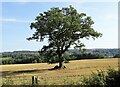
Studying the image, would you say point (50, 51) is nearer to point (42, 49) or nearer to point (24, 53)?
point (42, 49)

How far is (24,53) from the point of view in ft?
278

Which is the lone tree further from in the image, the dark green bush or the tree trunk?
the dark green bush

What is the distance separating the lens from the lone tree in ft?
181

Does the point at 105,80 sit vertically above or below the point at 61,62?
above

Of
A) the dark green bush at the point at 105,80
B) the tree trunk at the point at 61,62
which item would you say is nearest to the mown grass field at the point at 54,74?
the dark green bush at the point at 105,80

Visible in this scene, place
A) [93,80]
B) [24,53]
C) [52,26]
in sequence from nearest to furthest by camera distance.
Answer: [93,80] → [52,26] → [24,53]

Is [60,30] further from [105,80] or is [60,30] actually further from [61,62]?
[105,80]

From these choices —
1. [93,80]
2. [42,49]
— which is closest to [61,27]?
[42,49]

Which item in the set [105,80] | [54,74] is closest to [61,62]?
[54,74]

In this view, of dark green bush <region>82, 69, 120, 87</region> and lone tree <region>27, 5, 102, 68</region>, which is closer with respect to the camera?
dark green bush <region>82, 69, 120, 87</region>

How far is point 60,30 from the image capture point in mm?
55812

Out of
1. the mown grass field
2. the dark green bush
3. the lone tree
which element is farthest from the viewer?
the lone tree

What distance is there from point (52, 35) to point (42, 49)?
311 cm

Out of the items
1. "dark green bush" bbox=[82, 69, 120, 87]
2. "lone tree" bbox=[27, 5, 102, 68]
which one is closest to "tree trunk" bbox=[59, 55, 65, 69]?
"lone tree" bbox=[27, 5, 102, 68]
